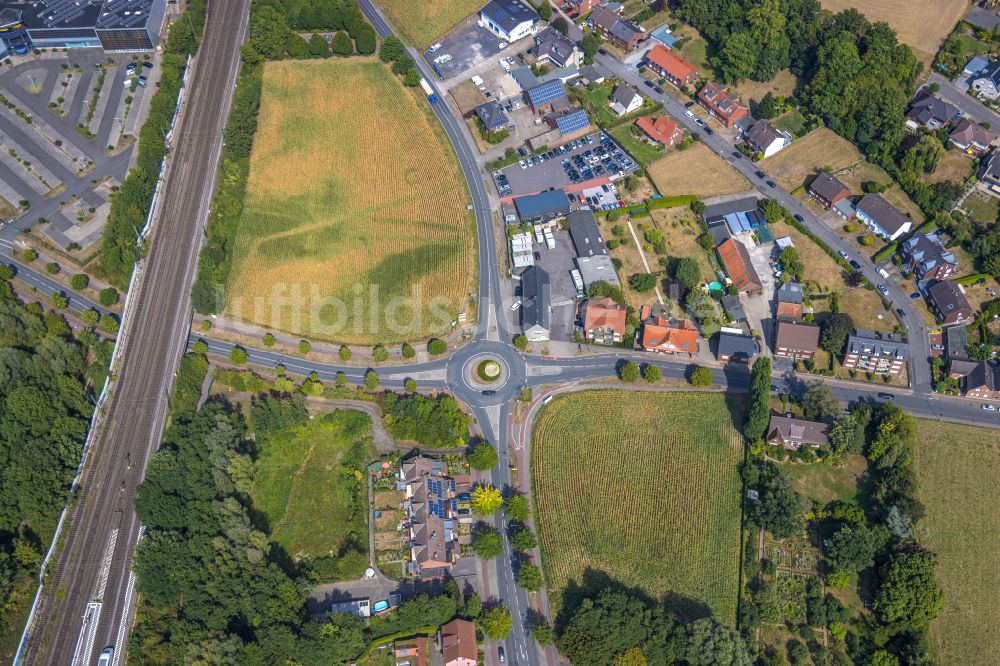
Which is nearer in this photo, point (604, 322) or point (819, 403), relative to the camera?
point (819, 403)

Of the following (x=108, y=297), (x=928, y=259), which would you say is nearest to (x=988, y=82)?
(x=928, y=259)

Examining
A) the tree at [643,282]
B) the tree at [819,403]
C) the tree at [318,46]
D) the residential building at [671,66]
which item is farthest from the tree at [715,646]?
the tree at [318,46]

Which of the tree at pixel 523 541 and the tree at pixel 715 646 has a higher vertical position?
the tree at pixel 523 541

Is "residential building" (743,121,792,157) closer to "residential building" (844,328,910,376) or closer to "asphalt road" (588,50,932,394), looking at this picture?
"asphalt road" (588,50,932,394)

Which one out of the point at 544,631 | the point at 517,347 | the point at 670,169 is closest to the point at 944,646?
the point at 544,631

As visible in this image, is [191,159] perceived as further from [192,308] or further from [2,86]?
[2,86]

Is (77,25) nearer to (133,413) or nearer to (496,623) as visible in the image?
(133,413)

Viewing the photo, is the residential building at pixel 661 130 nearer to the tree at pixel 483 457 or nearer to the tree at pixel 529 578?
the tree at pixel 483 457
